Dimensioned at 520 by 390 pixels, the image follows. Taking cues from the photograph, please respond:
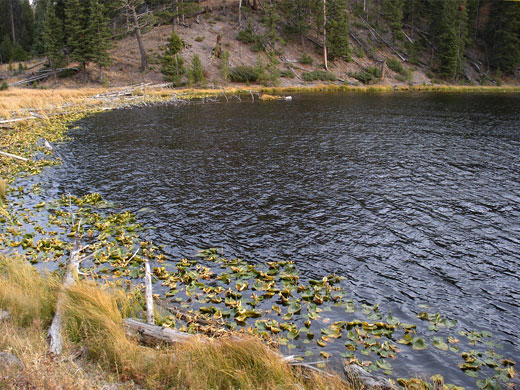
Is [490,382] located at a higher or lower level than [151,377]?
lower

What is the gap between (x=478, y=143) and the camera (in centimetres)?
2833

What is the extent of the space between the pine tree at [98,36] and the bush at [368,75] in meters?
44.9

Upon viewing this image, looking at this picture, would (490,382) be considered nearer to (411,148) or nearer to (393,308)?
(393,308)

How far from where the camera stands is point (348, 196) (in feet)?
58.8

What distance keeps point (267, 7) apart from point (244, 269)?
260ft

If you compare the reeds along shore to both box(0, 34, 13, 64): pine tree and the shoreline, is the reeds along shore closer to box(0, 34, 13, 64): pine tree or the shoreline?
the shoreline

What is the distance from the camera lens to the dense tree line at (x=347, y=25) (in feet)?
234

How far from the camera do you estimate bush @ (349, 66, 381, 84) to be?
74.4 metres

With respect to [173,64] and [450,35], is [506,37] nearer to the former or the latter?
[450,35]

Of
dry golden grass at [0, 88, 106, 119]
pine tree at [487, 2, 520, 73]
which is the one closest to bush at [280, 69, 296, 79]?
dry golden grass at [0, 88, 106, 119]

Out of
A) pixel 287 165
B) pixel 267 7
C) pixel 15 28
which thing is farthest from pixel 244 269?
pixel 15 28

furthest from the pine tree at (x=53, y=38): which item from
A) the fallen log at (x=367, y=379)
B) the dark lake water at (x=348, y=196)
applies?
the fallen log at (x=367, y=379)

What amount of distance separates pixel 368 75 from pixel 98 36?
1923 inches

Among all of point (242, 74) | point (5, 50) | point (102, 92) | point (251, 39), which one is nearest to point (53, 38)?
point (102, 92)
